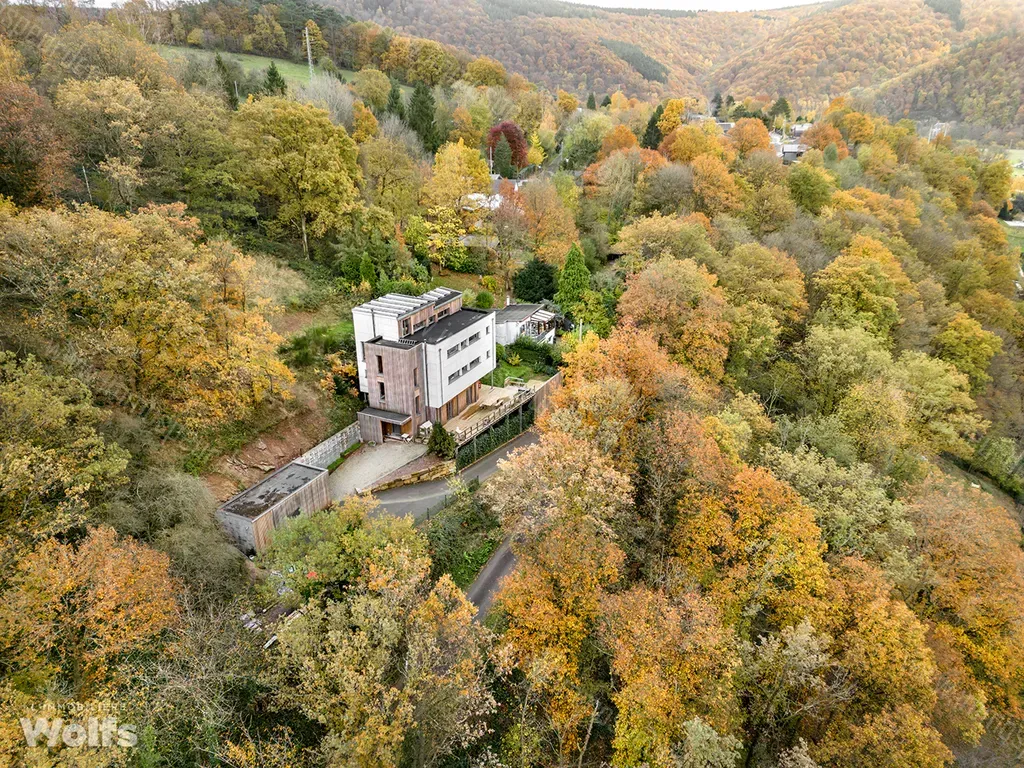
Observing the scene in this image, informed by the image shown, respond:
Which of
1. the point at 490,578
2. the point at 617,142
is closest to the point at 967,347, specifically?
the point at 617,142

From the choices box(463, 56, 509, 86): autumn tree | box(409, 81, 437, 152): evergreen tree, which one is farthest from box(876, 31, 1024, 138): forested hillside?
box(409, 81, 437, 152): evergreen tree

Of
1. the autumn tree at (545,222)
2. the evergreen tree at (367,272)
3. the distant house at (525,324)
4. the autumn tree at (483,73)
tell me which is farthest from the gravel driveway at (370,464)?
the autumn tree at (483,73)

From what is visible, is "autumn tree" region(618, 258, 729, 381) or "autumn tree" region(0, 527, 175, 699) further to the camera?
"autumn tree" region(618, 258, 729, 381)

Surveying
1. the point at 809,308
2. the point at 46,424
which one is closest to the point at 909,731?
the point at 46,424

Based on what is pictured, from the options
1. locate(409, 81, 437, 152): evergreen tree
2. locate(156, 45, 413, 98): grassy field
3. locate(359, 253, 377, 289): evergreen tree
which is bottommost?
locate(359, 253, 377, 289): evergreen tree

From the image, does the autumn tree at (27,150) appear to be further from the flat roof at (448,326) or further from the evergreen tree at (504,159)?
the evergreen tree at (504,159)

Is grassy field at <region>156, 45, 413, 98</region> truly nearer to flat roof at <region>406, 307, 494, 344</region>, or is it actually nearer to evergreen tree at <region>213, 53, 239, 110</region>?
evergreen tree at <region>213, 53, 239, 110</region>

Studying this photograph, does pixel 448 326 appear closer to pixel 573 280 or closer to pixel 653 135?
pixel 573 280

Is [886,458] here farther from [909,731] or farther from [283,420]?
[283,420]
